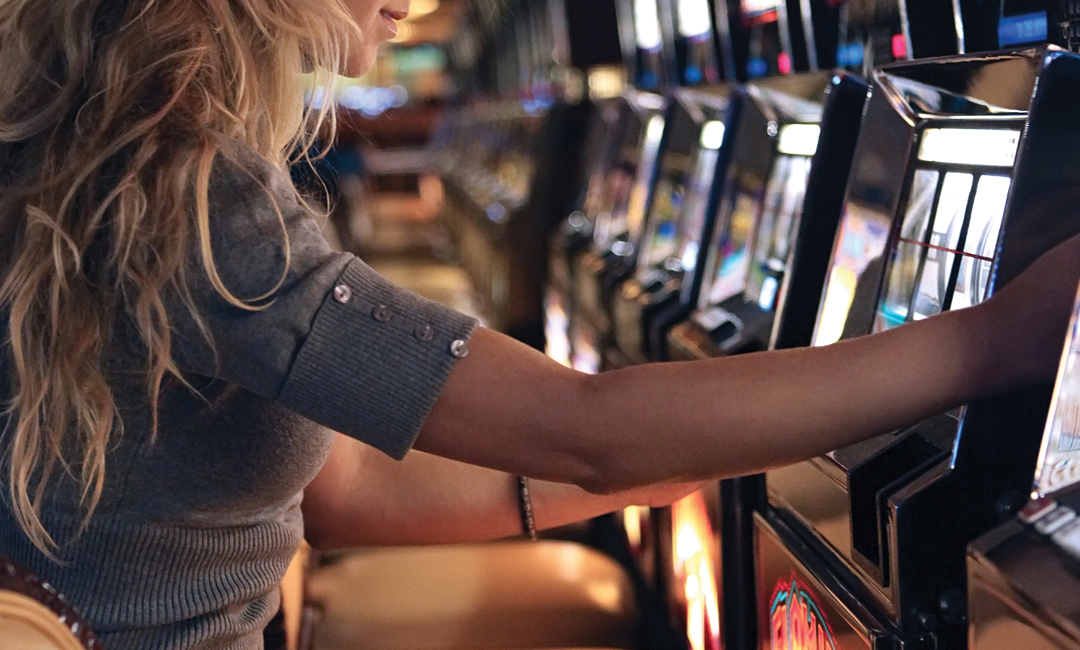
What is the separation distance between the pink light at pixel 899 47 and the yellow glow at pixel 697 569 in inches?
30.0

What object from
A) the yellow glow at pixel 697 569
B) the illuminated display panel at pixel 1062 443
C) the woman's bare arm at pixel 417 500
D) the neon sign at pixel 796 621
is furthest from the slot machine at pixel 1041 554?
the yellow glow at pixel 697 569

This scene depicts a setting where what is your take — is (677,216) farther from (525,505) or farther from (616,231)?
(525,505)

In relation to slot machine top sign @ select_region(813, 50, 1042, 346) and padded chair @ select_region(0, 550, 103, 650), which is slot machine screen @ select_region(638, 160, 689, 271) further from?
padded chair @ select_region(0, 550, 103, 650)

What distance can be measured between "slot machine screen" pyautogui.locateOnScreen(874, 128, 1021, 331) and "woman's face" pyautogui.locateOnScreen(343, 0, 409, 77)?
68cm

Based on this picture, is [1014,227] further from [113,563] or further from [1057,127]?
[113,563]

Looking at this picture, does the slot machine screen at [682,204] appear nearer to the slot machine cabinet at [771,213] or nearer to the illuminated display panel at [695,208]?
the illuminated display panel at [695,208]

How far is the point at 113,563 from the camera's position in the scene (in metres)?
1.20

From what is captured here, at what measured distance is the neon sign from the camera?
143 cm

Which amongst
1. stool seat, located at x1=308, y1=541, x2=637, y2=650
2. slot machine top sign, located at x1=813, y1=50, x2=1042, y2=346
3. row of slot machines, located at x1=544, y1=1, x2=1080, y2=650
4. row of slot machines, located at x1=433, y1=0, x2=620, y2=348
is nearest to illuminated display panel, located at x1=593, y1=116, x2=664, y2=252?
row of slot machines, located at x1=433, y1=0, x2=620, y2=348

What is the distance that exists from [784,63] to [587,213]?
1.63 metres

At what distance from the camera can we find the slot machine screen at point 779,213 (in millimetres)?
2098

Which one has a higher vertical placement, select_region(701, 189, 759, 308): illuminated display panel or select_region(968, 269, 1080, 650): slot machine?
select_region(968, 269, 1080, 650): slot machine

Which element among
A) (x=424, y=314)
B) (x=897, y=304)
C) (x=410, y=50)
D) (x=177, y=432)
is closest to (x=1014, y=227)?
(x=897, y=304)

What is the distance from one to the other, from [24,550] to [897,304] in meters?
1.07
